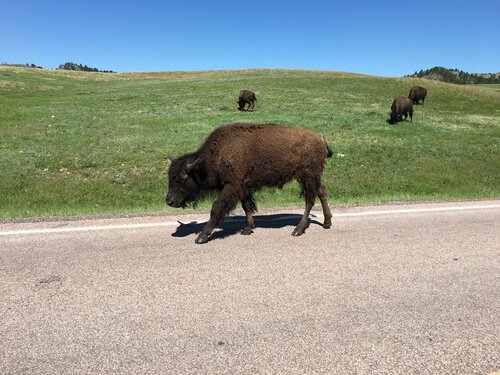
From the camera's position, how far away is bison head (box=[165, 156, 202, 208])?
7051mm

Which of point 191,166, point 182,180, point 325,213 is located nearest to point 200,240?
point 182,180

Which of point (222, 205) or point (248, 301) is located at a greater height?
point (222, 205)

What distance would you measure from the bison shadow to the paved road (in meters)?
0.15

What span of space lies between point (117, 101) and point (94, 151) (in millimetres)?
21514

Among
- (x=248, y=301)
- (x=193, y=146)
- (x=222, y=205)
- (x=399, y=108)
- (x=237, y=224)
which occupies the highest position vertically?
(x=399, y=108)

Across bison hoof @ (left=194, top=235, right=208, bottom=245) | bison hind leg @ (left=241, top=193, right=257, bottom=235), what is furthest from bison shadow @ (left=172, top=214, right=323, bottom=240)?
bison hoof @ (left=194, top=235, right=208, bottom=245)

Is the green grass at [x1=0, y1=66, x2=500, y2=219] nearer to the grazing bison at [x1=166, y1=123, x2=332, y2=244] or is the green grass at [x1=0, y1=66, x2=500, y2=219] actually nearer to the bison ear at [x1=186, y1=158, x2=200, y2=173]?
the grazing bison at [x1=166, y1=123, x2=332, y2=244]

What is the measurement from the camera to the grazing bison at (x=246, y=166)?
700cm

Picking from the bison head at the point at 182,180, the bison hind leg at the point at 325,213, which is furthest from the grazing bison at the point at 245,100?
the bison head at the point at 182,180

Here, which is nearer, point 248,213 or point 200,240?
point 200,240

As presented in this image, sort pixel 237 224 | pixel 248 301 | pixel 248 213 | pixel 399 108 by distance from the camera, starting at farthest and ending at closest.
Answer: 1. pixel 399 108
2. pixel 237 224
3. pixel 248 213
4. pixel 248 301

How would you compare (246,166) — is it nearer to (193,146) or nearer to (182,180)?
(182,180)

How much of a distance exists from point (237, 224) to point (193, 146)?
10.1 metres

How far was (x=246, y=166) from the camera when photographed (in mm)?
7059
